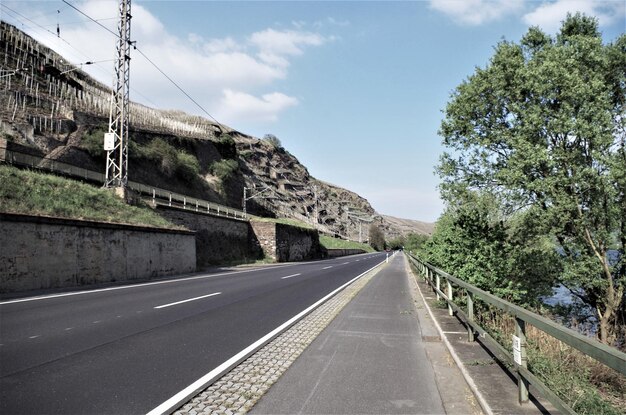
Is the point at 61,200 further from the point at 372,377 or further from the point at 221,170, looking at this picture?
the point at 221,170

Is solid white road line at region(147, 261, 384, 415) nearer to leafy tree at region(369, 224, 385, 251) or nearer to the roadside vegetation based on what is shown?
the roadside vegetation

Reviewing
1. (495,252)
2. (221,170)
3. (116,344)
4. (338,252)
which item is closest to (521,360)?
(116,344)

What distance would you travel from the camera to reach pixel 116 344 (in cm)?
656

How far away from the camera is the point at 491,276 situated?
11.3m

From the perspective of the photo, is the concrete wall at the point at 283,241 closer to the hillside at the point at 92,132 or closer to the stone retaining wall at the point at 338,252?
the hillside at the point at 92,132

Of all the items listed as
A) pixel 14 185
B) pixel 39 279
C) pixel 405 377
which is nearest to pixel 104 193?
pixel 14 185

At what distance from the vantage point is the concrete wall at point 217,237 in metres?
32.0

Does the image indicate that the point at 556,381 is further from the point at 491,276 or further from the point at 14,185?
the point at 14,185

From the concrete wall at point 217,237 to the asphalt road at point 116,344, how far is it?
63.1ft

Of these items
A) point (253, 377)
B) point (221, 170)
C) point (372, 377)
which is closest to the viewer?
point (253, 377)

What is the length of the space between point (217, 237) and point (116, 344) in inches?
1212

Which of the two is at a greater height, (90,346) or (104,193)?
(104,193)

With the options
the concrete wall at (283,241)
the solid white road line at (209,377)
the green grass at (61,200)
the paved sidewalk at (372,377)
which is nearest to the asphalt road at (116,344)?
the solid white road line at (209,377)

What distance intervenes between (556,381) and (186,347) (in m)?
5.23
